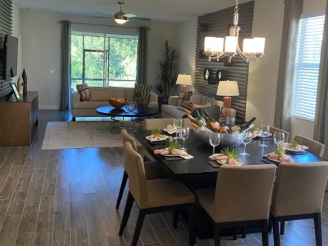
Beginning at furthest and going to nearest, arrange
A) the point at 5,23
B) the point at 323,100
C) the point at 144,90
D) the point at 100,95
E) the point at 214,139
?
1. the point at 144,90
2. the point at 100,95
3. the point at 5,23
4. the point at 323,100
5. the point at 214,139

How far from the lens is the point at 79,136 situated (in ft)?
22.6

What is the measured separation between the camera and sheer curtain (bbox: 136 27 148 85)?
1063cm

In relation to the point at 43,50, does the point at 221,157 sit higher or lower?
lower

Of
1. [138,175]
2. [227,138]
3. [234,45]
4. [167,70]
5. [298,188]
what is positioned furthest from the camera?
[167,70]

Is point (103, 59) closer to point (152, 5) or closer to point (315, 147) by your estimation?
point (152, 5)

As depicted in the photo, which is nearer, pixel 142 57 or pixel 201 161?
pixel 201 161

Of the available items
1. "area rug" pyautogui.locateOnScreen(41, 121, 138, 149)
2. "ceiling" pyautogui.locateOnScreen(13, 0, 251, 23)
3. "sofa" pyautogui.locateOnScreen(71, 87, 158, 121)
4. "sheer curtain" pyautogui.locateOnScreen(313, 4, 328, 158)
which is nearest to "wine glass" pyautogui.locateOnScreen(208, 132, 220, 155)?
"sheer curtain" pyautogui.locateOnScreen(313, 4, 328, 158)

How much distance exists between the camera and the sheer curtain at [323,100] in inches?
171

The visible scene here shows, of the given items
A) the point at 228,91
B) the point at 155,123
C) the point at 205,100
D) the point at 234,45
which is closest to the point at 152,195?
the point at 155,123

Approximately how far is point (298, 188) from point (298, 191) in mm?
27

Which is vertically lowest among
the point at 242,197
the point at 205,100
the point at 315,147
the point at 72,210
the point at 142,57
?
the point at 72,210

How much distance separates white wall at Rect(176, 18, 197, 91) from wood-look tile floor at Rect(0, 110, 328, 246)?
501cm

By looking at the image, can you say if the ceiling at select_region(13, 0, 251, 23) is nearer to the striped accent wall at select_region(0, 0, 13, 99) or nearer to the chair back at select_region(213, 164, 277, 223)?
the striped accent wall at select_region(0, 0, 13, 99)

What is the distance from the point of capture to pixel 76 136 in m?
6.88
